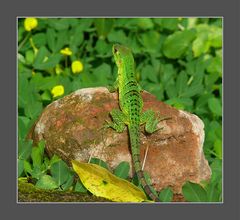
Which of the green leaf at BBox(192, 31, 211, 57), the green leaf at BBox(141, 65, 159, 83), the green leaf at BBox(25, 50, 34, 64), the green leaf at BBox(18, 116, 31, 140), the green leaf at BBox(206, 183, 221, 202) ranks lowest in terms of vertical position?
the green leaf at BBox(206, 183, 221, 202)

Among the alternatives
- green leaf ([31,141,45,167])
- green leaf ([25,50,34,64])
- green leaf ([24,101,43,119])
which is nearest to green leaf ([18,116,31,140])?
green leaf ([24,101,43,119])

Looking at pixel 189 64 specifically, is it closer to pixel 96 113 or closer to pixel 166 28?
pixel 166 28

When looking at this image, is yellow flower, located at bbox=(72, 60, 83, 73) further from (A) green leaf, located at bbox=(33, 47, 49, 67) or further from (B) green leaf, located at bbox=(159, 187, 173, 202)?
(B) green leaf, located at bbox=(159, 187, 173, 202)

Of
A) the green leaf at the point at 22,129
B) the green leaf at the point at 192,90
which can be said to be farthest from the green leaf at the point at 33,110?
the green leaf at the point at 192,90

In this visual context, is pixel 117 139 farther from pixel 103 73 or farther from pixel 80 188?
pixel 103 73

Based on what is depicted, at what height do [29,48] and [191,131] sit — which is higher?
[29,48]

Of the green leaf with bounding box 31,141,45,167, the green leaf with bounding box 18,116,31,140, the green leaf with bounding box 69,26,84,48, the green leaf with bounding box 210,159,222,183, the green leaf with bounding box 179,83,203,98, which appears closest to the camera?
the green leaf with bounding box 31,141,45,167

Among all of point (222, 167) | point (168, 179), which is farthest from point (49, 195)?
point (222, 167)
